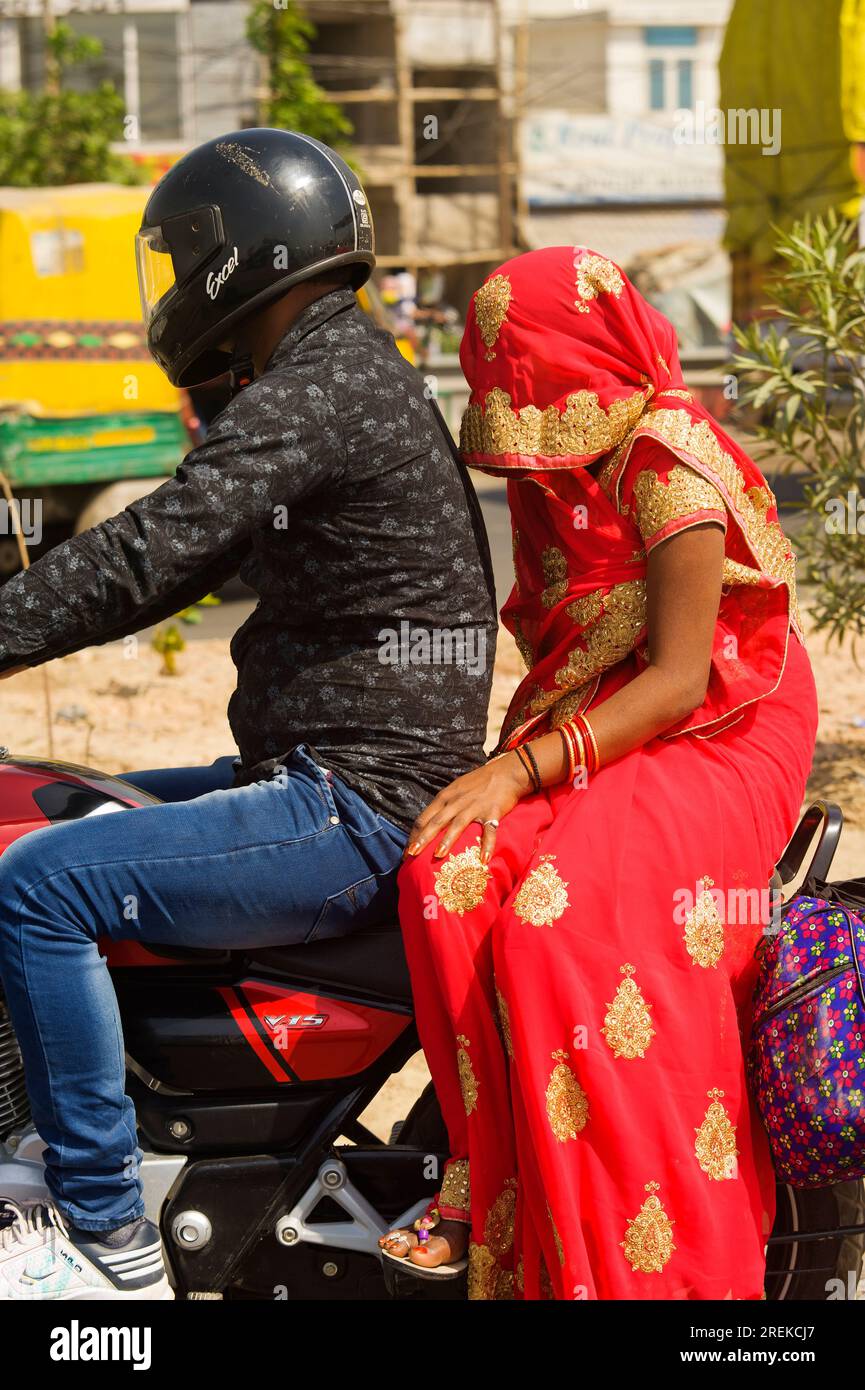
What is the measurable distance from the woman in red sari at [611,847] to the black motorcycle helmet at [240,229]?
29 cm

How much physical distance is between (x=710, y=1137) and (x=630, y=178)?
78.3 feet

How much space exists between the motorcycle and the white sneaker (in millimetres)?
65

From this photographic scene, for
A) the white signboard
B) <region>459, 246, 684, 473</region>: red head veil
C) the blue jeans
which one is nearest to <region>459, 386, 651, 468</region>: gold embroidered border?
<region>459, 246, 684, 473</region>: red head veil

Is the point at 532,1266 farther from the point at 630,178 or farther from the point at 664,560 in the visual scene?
the point at 630,178

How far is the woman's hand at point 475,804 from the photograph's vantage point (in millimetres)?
2287

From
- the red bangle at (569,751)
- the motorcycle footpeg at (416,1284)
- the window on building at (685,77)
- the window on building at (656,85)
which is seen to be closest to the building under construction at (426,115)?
the window on building at (656,85)

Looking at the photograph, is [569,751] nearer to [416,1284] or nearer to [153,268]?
[416,1284]

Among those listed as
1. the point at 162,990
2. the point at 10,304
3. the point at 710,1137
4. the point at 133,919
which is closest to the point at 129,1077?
the point at 162,990

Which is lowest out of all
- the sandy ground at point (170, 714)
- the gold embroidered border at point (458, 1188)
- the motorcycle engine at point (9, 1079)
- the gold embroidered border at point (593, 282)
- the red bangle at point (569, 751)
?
the sandy ground at point (170, 714)

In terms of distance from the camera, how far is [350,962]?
2.42 meters

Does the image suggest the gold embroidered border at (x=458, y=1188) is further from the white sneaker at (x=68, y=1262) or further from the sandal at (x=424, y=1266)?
the white sneaker at (x=68, y=1262)

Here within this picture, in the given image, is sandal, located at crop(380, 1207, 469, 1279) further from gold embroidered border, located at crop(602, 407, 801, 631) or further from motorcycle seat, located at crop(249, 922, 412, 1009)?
gold embroidered border, located at crop(602, 407, 801, 631)

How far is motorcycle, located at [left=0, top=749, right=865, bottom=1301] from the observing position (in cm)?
243

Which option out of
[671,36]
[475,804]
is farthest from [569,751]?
[671,36]
